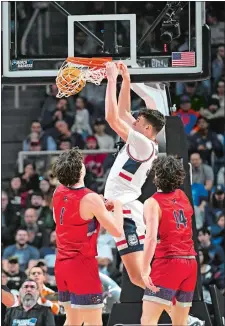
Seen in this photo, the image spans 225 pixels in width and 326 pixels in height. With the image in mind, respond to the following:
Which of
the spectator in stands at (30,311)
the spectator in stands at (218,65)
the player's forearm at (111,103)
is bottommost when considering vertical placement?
the spectator in stands at (30,311)

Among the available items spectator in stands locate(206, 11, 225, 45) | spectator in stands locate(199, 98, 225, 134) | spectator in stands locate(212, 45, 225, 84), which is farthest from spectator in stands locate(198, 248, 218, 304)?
spectator in stands locate(206, 11, 225, 45)

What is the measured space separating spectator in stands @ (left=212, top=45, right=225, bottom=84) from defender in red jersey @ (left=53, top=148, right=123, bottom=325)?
8.87 m

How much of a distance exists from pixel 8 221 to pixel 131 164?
637cm

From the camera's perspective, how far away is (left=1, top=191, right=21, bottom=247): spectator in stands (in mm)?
16125

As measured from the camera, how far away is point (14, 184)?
16.5m

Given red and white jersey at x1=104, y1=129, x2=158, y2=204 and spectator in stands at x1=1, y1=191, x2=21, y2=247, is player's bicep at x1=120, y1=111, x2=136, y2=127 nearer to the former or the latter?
red and white jersey at x1=104, y1=129, x2=158, y2=204

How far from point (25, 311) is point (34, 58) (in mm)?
2688

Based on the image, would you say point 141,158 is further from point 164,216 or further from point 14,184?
point 14,184

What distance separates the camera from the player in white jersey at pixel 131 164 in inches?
394

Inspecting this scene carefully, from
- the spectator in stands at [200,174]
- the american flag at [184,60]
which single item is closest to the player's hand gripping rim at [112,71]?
the american flag at [184,60]

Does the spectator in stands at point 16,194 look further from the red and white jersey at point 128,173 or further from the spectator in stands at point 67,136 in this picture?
the red and white jersey at point 128,173

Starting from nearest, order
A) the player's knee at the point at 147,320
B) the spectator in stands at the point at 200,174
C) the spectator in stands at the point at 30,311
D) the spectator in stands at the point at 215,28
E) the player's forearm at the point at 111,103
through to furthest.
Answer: the player's knee at the point at 147,320
the player's forearm at the point at 111,103
the spectator in stands at the point at 30,311
the spectator in stands at the point at 200,174
the spectator in stands at the point at 215,28

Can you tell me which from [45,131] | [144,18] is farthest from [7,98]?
[144,18]

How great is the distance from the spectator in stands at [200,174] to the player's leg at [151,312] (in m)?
7.17
